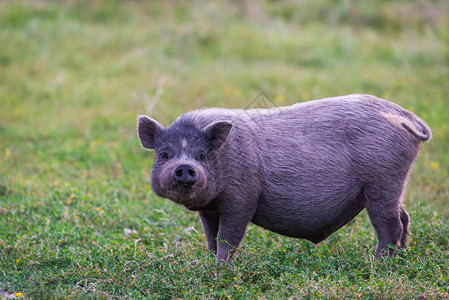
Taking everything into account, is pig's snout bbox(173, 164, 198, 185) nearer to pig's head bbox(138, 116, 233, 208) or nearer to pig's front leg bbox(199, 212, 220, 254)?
pig's head bbox(138, 116, 233, 208)

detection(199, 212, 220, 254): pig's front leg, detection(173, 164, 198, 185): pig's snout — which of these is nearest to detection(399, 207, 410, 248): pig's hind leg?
detection(199, 212, 220, 254): pig's front leg

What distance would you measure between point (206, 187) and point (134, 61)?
7994 millimetres

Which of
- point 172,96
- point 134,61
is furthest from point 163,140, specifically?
point 134,61

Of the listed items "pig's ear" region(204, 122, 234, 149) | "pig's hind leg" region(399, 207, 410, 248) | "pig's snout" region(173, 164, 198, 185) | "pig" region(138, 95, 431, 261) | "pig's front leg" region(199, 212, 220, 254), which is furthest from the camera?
"pig's hind leg" region(399, 207, 410, 248)

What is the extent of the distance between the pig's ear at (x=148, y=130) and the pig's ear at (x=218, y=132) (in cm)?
45

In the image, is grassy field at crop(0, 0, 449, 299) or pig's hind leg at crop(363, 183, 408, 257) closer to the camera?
grassy field at crop(0, 0, 449, 299)

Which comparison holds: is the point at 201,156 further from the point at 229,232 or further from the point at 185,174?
the point at 229,232

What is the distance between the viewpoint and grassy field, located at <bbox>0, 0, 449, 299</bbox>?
4801 millimetres

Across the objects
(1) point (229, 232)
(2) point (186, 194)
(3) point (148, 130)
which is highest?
(3) point (148, 130)

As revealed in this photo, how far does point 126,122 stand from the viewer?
32.3 feet

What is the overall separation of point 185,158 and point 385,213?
1.76 m

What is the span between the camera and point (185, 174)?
453 centimetres

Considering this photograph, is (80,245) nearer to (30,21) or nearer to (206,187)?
(206,187)

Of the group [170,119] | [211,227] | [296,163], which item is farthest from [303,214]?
[170,119]
